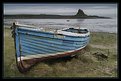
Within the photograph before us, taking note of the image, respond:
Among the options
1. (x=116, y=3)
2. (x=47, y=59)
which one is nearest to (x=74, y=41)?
(x=47, y=59)

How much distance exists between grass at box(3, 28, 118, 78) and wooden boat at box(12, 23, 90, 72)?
0.35m

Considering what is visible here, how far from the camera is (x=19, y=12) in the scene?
13.4 metres

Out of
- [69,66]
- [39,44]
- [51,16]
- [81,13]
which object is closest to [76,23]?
[81,13]

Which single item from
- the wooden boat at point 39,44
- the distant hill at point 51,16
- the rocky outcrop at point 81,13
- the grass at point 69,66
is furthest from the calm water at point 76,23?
the wooden boat at point 39,44

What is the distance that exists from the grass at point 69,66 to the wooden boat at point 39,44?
0.35m

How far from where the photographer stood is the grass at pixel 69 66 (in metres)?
12.3

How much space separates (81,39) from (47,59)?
1545 mm

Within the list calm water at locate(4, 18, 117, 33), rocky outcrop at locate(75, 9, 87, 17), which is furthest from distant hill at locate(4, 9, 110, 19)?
calm water at locate(4, 18, 117, 33)

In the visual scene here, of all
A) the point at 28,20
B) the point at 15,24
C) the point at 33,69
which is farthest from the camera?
the point at 28,20

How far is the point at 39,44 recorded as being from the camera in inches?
466

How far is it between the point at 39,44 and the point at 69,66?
64.5 inches

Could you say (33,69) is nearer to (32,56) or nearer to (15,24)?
(32,56)

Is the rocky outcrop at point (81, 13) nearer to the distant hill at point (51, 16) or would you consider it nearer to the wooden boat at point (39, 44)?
the distant hill at point (51, 16)

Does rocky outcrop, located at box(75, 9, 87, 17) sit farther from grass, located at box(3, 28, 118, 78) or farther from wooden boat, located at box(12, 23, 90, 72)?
grass, located at box(3, 28, 118, 78)
